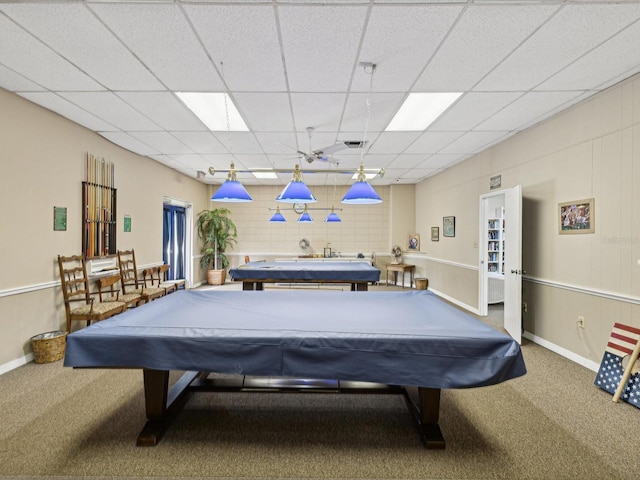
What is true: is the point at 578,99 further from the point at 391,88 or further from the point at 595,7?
the point at 391,88

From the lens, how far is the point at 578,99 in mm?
3461

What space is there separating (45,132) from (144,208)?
7.74 ft

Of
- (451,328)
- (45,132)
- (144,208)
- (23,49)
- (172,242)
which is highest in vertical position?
(23,49)

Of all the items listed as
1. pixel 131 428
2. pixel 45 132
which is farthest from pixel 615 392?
pixel 45 132

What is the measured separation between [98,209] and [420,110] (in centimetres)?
469

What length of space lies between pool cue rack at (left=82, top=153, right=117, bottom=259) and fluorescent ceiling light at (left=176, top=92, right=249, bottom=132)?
6.00 feet

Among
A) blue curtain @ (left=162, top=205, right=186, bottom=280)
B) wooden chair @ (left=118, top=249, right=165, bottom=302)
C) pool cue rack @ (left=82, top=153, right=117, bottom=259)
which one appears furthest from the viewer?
blue curtain @ (left=162, top=205, right=186, bottom=280)

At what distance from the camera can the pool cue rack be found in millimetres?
4367

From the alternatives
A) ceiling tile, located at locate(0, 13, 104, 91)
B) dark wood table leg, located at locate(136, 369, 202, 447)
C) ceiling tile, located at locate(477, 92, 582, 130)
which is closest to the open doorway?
ceiling tile, located at locate(0, 13, 104, 91)

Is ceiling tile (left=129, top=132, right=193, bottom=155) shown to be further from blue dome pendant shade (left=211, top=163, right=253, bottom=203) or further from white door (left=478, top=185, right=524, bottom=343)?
white door (left=478, top=185, right=524, bottom=343)

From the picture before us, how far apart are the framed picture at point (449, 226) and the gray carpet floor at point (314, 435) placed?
13.3ft

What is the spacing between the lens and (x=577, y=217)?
3.59 m

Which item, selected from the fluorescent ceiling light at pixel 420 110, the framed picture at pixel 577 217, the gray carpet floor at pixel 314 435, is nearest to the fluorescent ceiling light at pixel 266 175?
the fluorescent ceiling light at pixel 420 110

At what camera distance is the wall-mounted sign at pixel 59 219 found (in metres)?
3.87
